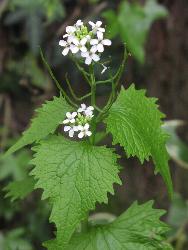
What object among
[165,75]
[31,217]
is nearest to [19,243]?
[31,217]

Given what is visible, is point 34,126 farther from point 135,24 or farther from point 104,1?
point 104,1

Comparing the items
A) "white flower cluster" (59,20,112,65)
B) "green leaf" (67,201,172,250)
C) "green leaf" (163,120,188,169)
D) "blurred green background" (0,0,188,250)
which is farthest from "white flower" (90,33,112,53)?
"green leaf" (163,120,188,169)

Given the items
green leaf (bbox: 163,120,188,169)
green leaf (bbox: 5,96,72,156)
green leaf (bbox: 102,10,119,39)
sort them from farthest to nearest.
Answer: green leaf (bbox: 163,120,188,169) < green leaf (bbox: 102,10,119,39) < green leaf (bbox: 5,96,72,156)

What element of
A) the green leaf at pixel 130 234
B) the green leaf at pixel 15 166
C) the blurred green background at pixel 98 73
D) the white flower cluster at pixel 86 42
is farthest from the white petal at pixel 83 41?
the green leaf at pixel 15 166

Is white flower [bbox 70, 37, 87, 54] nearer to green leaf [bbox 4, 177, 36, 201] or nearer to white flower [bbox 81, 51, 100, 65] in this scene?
white flower [bbox 81, 51, 100, 65]

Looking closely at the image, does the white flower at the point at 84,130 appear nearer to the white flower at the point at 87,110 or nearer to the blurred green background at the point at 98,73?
the white flower at the point at 87,110

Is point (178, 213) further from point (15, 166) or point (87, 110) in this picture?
point (87, 110)
